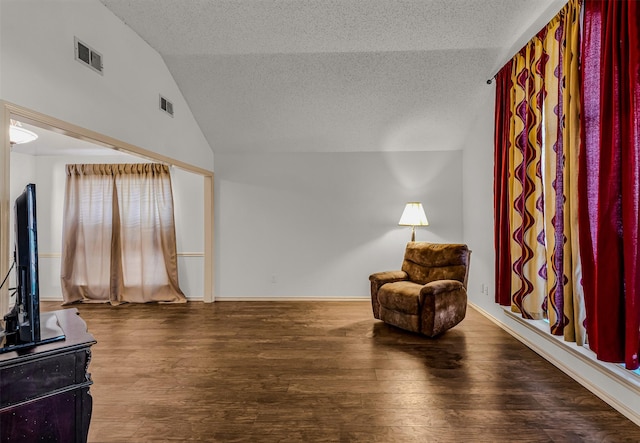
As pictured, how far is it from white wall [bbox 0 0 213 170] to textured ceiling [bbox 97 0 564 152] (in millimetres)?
234

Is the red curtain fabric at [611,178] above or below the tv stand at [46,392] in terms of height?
above

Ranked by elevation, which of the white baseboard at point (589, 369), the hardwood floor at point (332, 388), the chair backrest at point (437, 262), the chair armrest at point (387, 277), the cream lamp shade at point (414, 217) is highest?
the cream lamp shade at point (414, 217)

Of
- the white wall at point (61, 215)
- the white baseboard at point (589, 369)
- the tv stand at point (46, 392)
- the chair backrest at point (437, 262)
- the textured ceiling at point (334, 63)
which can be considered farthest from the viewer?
the white wall at point (61, 215)

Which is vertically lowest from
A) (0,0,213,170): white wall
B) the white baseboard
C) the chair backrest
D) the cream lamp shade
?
the white baseboard

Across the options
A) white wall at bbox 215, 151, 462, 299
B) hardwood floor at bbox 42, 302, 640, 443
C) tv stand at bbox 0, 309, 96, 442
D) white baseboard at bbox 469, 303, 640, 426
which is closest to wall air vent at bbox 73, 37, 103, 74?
tv stand at bbox 0, 309, 96, 442

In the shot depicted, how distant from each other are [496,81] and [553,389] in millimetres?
2890

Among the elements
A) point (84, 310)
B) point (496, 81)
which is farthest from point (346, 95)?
point (84, 310)

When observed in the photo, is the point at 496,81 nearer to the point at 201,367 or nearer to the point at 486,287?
the point at 486,287

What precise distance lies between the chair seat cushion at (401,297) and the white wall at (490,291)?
1003 mm

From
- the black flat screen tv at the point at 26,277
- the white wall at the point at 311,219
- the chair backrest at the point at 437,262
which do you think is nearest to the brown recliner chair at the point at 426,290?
the chair backrest at the point at 437,262

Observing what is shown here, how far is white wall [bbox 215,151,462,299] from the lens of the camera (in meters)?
4.40

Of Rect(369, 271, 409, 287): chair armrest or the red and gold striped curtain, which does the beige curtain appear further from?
the red and gold striped curtain

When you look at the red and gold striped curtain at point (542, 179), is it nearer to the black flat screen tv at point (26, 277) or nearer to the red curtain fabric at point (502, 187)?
the red curtain fabric at point (502, 187)

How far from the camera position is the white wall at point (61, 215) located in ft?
14.6
